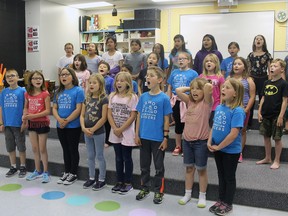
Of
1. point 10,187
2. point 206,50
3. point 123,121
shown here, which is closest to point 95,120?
point 123,121

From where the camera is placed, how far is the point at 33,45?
23.2ft

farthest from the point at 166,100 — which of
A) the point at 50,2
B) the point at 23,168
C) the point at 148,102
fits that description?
the point at 50,2

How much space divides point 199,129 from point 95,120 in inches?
38.5

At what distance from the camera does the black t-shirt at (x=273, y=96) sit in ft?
9.61

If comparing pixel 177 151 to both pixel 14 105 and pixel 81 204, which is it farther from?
pixel 14 105

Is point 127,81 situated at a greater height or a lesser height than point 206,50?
lesser

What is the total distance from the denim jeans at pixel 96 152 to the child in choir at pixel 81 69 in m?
0.96

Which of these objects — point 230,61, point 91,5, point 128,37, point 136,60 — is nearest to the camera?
point 230,61

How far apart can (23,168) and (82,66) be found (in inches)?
51.8

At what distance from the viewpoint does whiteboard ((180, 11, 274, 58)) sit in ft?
22.2

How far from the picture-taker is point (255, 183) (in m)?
2.68

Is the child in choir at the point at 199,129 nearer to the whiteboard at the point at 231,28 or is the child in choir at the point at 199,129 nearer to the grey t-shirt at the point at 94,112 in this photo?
the grey t-shirt at the point at 94,112

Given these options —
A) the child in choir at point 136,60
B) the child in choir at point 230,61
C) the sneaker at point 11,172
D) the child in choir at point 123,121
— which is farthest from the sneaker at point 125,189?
the child in choir at point 230,61

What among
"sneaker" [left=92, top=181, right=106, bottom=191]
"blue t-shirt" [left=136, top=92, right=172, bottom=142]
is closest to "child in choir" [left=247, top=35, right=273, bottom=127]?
"blue t-shirt" [left=136, top=92, right=172, bottom=142]
